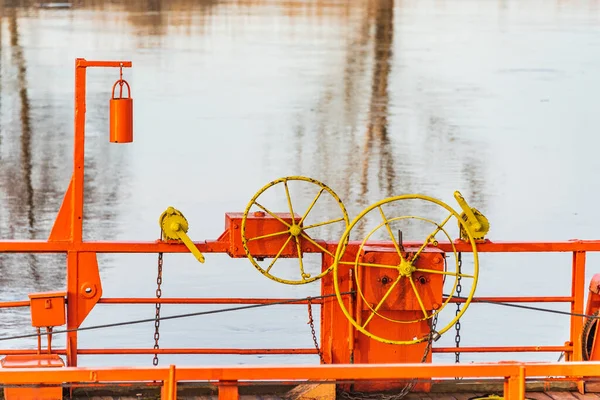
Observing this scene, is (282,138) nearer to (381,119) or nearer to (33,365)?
(381,119)

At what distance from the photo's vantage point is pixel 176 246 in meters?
7.65

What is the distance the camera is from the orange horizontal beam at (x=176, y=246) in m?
7.43

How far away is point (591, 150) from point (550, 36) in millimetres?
19026

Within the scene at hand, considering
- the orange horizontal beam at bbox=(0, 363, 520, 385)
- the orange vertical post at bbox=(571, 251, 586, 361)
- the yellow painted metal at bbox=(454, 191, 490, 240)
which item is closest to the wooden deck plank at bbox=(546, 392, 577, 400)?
the orange vertical post at bbox=(571, 251, 586, 361)

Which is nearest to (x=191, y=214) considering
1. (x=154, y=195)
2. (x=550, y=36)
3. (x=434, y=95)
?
(x=154, y=195)

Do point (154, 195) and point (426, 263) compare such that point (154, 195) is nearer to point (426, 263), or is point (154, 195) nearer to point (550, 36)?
point (426, 263)

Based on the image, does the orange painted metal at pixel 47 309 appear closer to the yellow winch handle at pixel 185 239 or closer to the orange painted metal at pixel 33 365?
the orange painted metal at pixel 33 365

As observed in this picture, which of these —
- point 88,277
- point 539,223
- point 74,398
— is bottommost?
point 539,223

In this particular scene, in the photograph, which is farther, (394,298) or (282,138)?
(282,138)

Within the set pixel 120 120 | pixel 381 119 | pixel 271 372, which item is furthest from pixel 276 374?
pixel 381 119

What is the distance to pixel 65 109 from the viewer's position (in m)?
39.0

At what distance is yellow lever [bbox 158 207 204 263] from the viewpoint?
756 cm

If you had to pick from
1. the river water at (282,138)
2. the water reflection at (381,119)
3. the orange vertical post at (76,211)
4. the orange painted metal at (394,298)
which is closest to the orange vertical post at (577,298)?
the orange painted metal at (394,298)

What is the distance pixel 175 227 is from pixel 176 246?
0.46 ft
